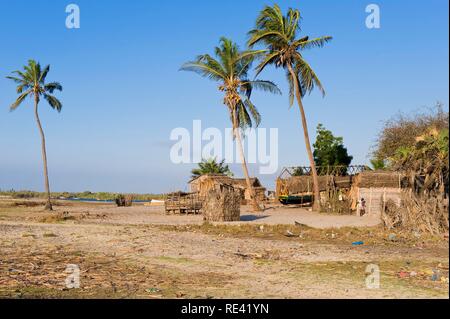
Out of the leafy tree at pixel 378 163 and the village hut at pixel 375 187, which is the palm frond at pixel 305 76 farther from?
the leafy tree at pixel 378 163

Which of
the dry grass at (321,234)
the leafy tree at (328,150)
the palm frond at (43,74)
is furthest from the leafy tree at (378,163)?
the palm frond at (43,74)

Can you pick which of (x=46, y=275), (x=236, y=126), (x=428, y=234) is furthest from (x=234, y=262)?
(x=236, y=126)

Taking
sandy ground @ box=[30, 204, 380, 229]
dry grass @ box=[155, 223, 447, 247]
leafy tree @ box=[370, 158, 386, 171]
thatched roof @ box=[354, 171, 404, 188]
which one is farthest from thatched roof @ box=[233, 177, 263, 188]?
dry grass @ box=[155, 223, 447, 247]

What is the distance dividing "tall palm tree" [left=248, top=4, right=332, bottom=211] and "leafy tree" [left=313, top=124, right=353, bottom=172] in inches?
620

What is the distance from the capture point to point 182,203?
32375 mm

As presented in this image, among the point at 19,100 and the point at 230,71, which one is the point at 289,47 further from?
the point at 19,100

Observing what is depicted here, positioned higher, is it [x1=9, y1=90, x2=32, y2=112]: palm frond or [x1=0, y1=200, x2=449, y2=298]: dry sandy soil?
[x1=9, y1=90, x2=32, y2=112]: palm frond

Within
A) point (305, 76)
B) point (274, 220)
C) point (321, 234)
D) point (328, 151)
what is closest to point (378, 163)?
point (328, 151)

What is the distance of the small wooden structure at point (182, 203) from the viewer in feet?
106

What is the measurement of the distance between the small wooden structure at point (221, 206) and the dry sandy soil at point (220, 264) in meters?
6.20

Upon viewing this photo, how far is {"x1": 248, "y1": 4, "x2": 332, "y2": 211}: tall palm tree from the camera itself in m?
32.6

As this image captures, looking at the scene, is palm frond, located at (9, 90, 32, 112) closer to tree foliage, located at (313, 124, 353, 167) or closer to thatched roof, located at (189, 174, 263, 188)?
thatched roof, located at (189, 174, 263, 188)
